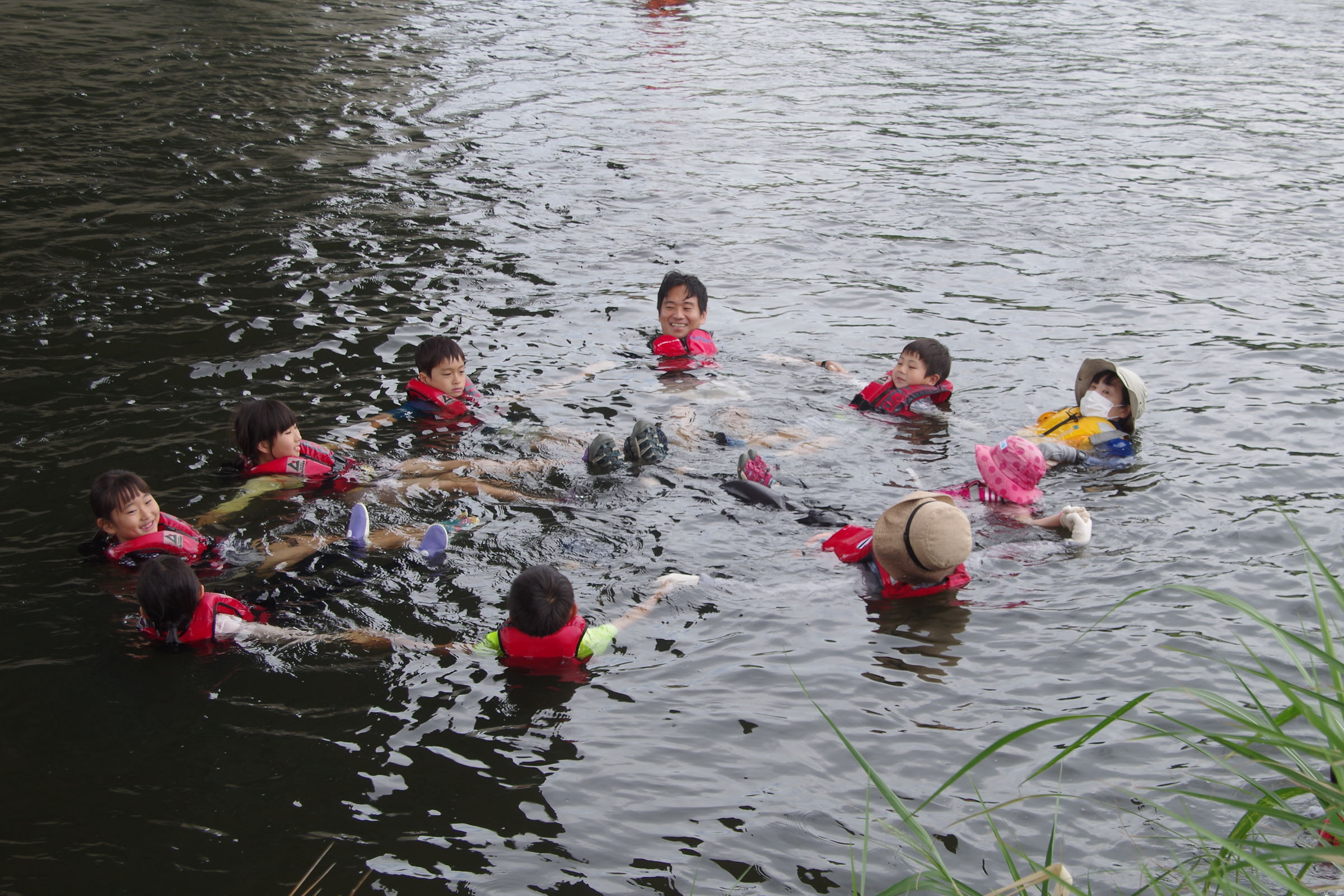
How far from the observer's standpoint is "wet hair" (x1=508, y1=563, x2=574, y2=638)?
4.53 metres

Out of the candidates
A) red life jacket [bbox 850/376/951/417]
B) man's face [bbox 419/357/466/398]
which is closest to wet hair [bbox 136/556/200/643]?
man's face [bbox 419/357/466/398]

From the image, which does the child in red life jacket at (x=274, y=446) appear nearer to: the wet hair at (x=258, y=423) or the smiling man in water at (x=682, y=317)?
the wet hair at (x=258, y=423)

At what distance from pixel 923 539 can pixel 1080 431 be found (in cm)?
242

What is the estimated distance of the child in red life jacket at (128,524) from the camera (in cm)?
511

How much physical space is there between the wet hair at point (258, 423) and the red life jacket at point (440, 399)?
1.06 meters

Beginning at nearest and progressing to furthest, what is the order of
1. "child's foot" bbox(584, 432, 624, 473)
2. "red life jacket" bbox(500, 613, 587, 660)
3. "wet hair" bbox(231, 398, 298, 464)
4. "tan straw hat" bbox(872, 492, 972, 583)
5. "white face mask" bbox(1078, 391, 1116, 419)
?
"red life jacket" bbox(500, 613, 587, 660) → "tan straw hat" bbox(872, 492, 972, 583) → "wet hair" bbox(231, 398, 298, 464) → "child's foot" bbox(584, 432, 624, 473) → "white face mask" bbox(1078, 391, 1116, 419)

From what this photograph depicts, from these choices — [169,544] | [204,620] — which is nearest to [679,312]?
[169,544]

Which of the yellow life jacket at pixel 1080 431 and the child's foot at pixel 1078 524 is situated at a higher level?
the yellow life jacket at pixel 1080 431

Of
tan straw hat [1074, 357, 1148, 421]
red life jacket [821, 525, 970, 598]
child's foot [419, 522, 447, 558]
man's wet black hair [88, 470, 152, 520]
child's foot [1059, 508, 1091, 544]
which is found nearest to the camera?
man's wet black hair [88, 470, 152, 520]

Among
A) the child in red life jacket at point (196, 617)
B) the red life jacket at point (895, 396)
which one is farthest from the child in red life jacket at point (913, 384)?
the child in red life jacket at point (196, 617)

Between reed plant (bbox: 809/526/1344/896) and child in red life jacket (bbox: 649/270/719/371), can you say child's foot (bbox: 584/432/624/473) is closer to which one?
child in red life jacket (bbox: 649/270/719/371)

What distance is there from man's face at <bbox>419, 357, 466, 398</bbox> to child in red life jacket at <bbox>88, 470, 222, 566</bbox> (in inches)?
80.9

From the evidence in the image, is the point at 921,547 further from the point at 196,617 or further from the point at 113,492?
the point at 113,492

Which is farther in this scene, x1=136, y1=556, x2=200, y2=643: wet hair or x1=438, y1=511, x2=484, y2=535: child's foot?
x1=438, y1=511, x2=484, y2=535: child's foot
